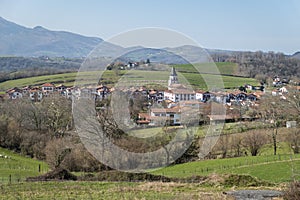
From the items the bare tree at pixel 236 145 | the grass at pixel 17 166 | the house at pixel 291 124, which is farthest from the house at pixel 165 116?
the house at pixel 291 124

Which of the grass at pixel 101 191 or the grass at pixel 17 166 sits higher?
the grass at pixel 101 191

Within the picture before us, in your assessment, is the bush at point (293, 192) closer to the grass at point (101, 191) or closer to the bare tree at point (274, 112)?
the grass at point (101, 191)

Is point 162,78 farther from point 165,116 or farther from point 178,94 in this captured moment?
point 165,116

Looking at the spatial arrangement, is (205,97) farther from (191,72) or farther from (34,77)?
(34,77)

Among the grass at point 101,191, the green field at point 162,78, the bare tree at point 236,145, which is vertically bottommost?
the bare tree at point 236,145

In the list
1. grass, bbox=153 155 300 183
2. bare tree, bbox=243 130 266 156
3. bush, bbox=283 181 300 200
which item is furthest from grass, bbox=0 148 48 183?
bush, bbox=283 181 300 200

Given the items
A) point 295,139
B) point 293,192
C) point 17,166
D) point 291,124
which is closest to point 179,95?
point 295,139

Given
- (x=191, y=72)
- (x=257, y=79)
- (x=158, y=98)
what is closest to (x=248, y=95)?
(x=191, y=72)

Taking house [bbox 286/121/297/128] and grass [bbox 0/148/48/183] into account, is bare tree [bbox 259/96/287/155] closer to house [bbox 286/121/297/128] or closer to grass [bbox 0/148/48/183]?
house [bbox 286/121/297/128]
